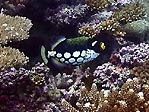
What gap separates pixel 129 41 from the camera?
17.0 feet

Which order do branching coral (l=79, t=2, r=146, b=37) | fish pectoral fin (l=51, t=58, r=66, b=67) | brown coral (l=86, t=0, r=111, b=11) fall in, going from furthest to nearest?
brown coral (l=86, t=0, r=111, b=11) → branching coral (l=79, t=2, r=146, b=37) → fish pectoral fin (l=51, t=58, r=66, b=67)

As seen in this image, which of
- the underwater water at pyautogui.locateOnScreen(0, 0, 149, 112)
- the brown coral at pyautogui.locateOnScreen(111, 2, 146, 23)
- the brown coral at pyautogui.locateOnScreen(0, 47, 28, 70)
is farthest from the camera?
the brown coral at pyautogui.locateOnScreen(111, 2, 146, 23)

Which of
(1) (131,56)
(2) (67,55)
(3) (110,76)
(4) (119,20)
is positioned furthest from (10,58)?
(4) (119,20)

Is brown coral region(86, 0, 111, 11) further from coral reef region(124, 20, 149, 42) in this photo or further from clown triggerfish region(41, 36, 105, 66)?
clown triggerfish region(41, 36, 105, 66)

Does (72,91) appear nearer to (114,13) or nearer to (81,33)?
(81,33)

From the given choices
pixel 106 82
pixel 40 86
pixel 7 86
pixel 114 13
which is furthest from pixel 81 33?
pixel 7 86

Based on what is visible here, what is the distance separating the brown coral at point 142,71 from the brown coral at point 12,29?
1592mm

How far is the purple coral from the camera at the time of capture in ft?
15.0

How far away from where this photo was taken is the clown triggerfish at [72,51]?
4.35 metres

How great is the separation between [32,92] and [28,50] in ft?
4.28

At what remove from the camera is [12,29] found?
4.41 metres

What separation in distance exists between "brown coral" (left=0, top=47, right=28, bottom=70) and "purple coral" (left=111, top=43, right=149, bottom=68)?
1509 millimetres

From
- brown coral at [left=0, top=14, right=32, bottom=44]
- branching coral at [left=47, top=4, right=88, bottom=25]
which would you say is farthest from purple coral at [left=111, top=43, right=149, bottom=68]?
brown coral at [left=0, top=14, right=32, bottom=44]

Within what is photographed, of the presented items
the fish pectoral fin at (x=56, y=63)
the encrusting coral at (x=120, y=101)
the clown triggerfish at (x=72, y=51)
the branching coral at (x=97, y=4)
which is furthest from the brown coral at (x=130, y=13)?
the encrusting coral at (x=120, y=101)
